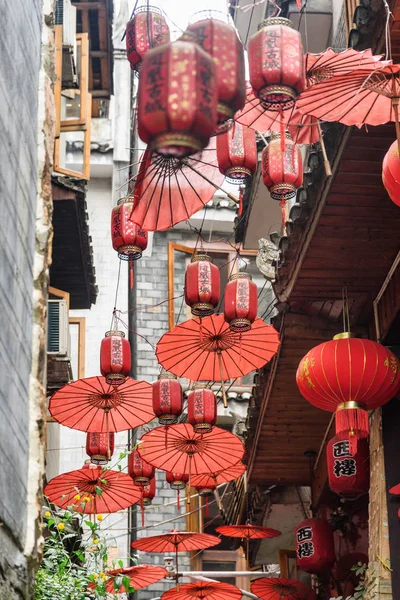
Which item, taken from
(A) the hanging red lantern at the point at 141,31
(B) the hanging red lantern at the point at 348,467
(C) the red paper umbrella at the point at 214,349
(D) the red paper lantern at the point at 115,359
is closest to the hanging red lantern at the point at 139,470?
(D) the red paper lantern at the point at 115,359

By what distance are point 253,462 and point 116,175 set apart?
31.7 ft

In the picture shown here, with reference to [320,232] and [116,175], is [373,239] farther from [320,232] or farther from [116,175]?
[116,175]

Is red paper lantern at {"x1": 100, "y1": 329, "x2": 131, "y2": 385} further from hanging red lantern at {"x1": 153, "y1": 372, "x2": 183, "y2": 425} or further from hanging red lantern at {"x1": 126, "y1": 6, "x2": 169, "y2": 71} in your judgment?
hanging red lantern at {"x1": 126, "y1": 6, "x2": 169, "y2": 71}

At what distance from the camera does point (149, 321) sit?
874 inches

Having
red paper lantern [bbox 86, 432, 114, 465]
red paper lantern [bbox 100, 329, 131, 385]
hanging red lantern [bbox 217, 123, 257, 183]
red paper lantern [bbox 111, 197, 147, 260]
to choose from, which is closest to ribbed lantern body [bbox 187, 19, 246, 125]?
hanging red lantern [bbox 217, 123, 257, 183]

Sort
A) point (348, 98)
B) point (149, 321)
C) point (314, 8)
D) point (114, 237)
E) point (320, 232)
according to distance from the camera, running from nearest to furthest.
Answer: point (348, 98), point (320, 232), point (114, 237), point (314, 8), point (149, 321)

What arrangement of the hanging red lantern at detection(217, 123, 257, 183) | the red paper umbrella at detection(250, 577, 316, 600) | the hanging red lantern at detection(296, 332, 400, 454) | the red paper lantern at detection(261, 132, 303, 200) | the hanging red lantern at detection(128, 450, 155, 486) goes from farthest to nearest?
the red paper umbrella at detection(250, 577, 316, 600)
the hanging red lantern at detection(128, 450, 155, 486)
the red paper lantern at detection(261, 132, 303, 200)
the hanging red lantern at detection(296, 332, 400, 454)
the hanging red lantern at detection(217, 123, 257, 183)

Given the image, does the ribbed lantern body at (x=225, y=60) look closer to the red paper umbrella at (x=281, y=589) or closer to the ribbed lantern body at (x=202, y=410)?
the ribbed lantern body at (x=202, y=410)

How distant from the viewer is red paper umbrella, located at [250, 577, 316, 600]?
15.3 m

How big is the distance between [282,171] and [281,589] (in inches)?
295

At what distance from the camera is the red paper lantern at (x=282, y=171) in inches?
401

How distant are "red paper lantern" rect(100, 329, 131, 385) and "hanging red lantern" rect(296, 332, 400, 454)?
10.7 feet

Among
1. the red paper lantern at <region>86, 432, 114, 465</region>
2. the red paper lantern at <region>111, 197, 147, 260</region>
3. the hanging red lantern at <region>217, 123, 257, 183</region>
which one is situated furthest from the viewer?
the red paper lantern at <region>86, 432, 114, 465</region>

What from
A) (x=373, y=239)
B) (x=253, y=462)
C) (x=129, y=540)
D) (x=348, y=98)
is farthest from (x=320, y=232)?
(x=129, y=540)
